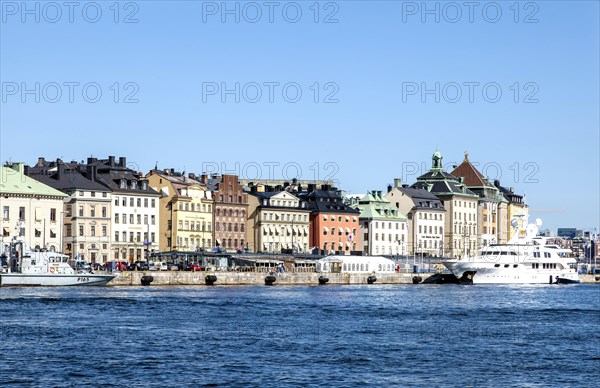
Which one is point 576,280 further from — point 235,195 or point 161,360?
point 161,360

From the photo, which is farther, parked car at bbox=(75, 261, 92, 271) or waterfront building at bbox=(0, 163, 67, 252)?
waterfront building at bbox=(0, 163, 67, 252)

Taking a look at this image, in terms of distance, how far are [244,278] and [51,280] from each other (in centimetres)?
2501

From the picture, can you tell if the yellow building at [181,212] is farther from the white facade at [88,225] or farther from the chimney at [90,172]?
the white facade at [88,225]

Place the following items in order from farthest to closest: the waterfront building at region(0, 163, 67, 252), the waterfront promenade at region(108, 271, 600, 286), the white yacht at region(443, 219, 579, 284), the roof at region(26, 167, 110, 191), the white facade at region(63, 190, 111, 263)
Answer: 1. the white yacht at region(443, 219, 579, 284)
2. the roof at region(26, 167, 110, 191)
3. the white facade at region(63, 190, 111, 263)
4. the waterfront building at region(0, 163, 67, 252)
5. the waterfront promenade at region(108, 271, 600, 286)

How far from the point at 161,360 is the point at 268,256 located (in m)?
105

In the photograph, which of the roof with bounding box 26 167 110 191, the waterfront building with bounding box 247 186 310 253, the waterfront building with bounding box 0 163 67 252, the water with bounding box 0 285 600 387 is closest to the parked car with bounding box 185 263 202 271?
the waterfront building with bounding box 0 163 67 252

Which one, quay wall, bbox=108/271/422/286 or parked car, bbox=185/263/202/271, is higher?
parked car, bbox=185/263/202/271

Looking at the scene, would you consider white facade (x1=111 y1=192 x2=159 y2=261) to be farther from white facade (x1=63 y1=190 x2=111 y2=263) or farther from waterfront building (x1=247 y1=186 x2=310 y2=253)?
waterfront building (x1=247 y1=186 x2=310 y2=253)

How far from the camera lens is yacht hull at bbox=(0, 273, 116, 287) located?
376 feet

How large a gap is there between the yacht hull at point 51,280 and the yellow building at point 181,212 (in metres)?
43.3

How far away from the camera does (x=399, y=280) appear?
15550cm

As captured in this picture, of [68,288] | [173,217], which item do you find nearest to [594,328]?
[68,288]

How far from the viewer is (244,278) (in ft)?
449

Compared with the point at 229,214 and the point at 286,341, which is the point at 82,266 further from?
the point at 286,341
